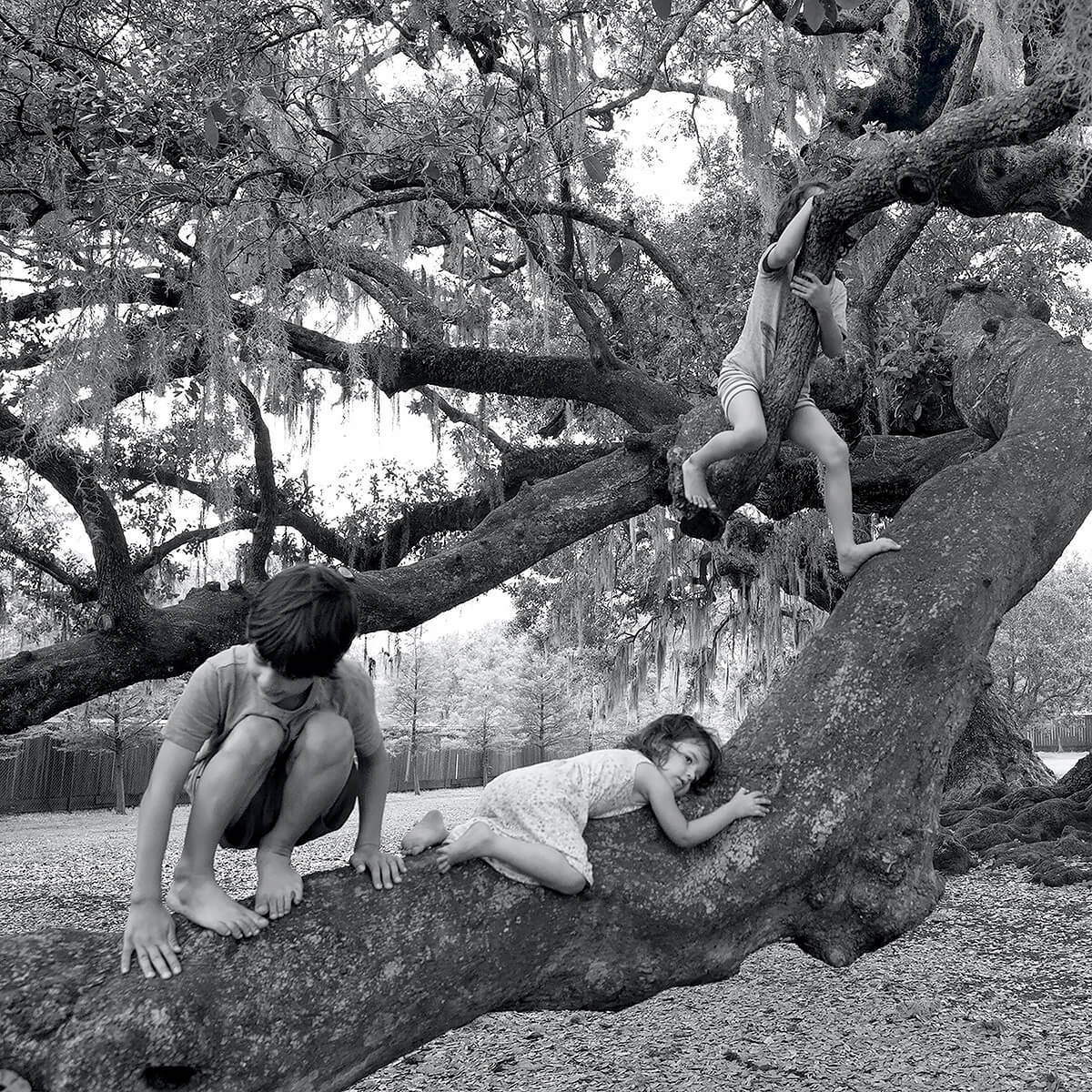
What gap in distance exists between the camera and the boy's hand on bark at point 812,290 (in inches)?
124

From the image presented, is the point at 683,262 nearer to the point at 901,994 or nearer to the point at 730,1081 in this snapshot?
the point at 901,994

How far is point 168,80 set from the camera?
439cm

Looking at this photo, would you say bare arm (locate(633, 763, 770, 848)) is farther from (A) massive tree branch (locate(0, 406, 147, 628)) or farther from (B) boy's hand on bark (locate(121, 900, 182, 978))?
(A) massive tree branch (locate(0, 406, 147, 628))

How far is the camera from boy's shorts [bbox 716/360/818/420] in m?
3.38

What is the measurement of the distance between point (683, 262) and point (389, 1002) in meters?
7.67

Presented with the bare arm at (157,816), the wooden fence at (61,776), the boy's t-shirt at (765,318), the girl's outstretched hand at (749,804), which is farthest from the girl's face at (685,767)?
A: the wooden fence at (61,776)

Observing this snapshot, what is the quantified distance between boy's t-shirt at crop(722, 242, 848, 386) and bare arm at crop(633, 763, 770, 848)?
1638 mm

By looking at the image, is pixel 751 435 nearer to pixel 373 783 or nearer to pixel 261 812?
pixel 373 783

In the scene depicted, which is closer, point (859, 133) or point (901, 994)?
point (901, 994)

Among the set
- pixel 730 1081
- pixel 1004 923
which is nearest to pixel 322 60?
pixel 730 1081

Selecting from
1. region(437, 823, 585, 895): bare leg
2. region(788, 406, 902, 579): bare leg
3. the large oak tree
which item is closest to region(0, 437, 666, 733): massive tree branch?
the large oak tree

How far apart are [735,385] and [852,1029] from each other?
9.34ft

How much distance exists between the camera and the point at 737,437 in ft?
10.9

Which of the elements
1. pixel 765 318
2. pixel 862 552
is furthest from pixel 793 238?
pixel 862 552
